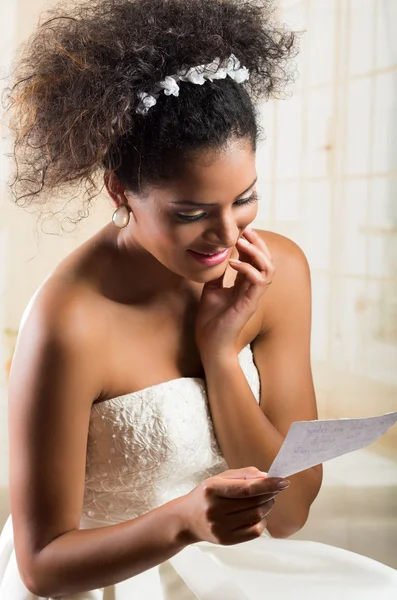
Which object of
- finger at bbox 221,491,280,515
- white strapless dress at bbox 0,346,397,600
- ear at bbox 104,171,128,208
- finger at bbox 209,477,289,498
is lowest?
white strapless dress at bbox 0,346,397,600

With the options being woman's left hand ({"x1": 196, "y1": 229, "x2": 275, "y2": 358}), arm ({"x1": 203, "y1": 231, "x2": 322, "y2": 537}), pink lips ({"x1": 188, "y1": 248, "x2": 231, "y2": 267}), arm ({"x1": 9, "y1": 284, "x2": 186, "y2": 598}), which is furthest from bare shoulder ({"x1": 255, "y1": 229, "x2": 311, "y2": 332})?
arm ({"x1": 9, "y1": 284, "x2": 186, "y2": 598})

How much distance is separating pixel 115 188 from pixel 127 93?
15cm

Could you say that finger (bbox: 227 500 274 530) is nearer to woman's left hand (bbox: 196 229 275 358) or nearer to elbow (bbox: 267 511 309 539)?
woman's left hand (bbox: 196 229 275 358)

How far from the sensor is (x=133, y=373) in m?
1.35

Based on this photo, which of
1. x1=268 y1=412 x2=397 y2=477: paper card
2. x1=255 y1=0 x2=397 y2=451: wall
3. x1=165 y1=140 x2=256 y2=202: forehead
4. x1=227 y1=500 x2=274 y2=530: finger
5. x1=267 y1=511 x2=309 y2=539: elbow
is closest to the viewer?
x1=268 y1=412 x2=397 y2=477: paper card

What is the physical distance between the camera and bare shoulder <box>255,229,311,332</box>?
4.95 feet

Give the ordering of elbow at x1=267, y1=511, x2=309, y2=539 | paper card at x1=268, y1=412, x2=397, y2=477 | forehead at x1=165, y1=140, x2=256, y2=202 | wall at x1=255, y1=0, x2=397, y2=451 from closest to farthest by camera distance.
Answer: paper card at x1=268, y1=412, x2=397, y2=477 < forehead at x1=165, y1=140, x2=256, y2=202 < elbow at x1=267, y1=511, x2=309, y2=539 < wall at x1=255, y1=0, x2=397, y2=451

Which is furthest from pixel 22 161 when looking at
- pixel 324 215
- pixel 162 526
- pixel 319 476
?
pixel 324 215

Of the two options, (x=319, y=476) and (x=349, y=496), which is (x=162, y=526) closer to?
(x=319, y=476)

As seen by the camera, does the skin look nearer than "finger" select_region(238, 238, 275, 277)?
Yes

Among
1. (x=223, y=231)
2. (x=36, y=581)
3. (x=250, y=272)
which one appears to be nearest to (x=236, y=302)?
(x=250, y=272)

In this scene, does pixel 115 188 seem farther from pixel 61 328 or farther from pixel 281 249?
pixel 281 249

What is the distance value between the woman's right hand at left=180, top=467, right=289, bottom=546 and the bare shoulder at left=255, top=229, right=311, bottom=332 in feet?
1.66

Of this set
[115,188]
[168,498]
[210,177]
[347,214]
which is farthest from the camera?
[347,214]
